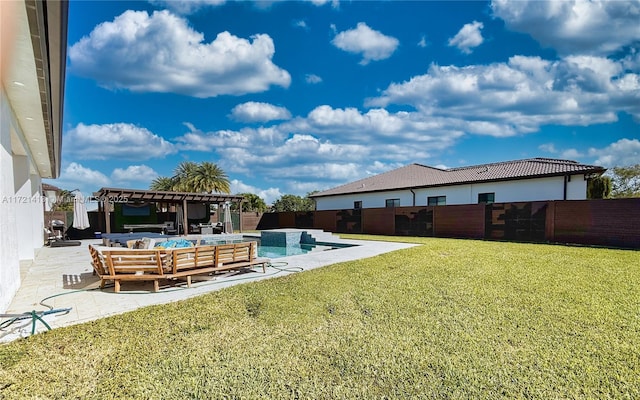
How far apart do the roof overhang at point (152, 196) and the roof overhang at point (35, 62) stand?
9.28m

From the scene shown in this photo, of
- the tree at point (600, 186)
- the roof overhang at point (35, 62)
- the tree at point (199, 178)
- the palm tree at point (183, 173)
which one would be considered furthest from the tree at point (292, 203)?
the roof overhang at point (35, 62)

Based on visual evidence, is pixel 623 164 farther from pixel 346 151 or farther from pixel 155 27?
pixel 155 27

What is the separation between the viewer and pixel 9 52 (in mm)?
4207

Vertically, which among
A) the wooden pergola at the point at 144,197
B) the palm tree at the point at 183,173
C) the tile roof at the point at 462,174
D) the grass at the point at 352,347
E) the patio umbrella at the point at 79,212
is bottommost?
the grass at the point at 352,347

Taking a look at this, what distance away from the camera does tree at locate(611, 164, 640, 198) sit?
28436 mm

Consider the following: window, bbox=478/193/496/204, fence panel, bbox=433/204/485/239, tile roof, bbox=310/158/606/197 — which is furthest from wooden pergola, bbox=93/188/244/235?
window, bbox=478/193/496/204

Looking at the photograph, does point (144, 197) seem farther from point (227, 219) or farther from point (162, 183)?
point (162, 183)

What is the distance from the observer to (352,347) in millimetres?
3768

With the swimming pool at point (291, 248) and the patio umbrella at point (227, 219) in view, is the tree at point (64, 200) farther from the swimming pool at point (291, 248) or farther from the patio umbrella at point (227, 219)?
the patio umbrella at point (227, 219)

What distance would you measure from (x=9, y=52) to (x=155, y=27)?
7561mm

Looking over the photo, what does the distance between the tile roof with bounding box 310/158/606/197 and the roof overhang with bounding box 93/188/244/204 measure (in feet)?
35.4

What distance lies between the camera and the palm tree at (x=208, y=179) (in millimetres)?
33938

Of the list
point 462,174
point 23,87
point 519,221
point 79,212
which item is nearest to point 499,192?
point 462,174

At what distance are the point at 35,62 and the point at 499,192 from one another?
2054 cm
